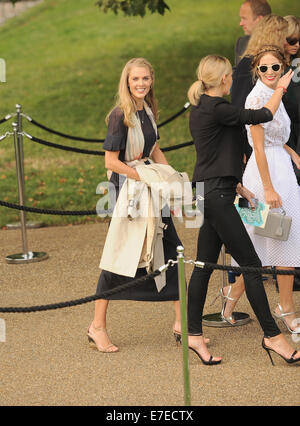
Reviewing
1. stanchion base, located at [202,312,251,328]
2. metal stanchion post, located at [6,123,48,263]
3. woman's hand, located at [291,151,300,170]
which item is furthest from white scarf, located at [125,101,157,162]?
metal stanchion post, located at [6,123,48,263]

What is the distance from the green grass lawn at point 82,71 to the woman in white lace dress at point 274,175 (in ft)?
13.8

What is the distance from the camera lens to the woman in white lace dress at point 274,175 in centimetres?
573

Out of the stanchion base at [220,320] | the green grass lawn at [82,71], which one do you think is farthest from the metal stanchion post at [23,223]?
the stanchion base at [220,320]

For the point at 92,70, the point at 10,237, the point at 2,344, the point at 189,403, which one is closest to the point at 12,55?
the point at 92,70

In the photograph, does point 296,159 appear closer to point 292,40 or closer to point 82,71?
point 292,40

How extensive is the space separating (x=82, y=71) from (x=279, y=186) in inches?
624

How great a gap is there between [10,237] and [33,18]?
805 inches

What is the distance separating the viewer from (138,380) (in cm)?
529

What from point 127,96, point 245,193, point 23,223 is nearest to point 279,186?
point 245,193

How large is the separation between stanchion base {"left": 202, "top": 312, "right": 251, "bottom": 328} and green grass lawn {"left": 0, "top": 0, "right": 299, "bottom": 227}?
12.9 ft

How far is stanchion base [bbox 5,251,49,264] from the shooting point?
8648mm

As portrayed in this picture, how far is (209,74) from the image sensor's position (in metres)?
5.41

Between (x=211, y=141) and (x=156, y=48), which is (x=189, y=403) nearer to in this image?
(x=211, y=141)

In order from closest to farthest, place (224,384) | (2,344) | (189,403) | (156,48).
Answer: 1. (189,403)
2. (224,384)
3. (2,344)
4. (156,48)
